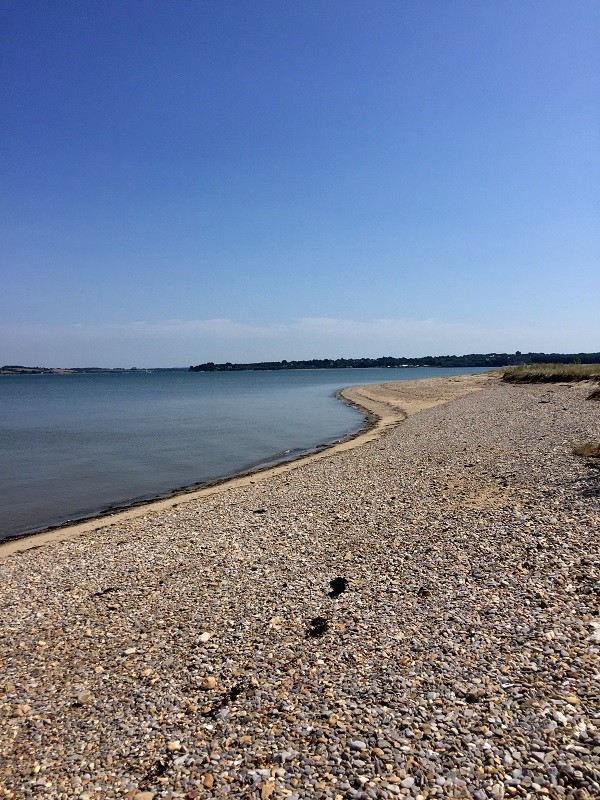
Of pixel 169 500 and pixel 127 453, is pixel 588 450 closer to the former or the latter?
pixel 169 500

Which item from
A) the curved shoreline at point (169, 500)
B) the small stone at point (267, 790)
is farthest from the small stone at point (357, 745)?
the curved shoreline at point (169, 500)

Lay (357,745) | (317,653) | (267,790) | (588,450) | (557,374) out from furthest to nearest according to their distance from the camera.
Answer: (557,374) < (588,450) < (317,653) < (357,745) < (267,790)

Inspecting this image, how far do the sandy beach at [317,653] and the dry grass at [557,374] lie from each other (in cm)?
4471

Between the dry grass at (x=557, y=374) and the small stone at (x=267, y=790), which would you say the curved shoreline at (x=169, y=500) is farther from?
the dry grass at (x=557, y=374)

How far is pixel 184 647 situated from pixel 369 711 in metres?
3.12

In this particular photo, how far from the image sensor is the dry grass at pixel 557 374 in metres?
53.6

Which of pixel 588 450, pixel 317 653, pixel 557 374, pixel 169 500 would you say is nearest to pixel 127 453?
pixel 169 500

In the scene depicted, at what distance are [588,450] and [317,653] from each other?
47.1ft

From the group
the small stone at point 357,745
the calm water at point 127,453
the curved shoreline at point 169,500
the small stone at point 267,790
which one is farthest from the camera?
the calm water at point 127,453

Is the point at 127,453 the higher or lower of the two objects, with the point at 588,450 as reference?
lower

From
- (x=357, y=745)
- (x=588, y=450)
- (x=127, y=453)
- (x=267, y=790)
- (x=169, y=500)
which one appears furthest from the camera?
(x=127, y=453)

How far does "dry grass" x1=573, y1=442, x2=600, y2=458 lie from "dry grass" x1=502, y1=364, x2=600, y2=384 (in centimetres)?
3558

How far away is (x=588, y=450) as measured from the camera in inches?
697

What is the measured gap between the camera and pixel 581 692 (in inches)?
226
